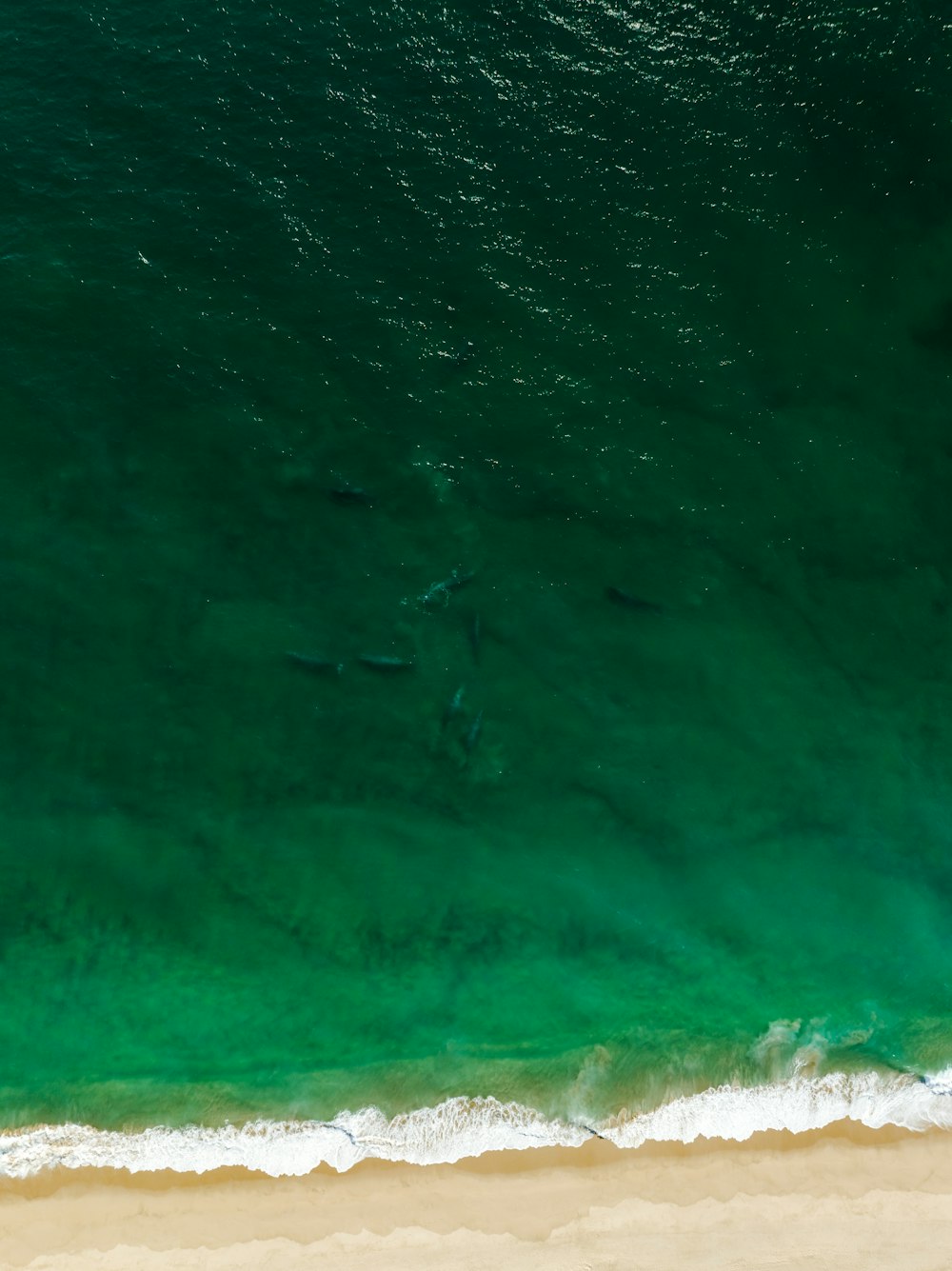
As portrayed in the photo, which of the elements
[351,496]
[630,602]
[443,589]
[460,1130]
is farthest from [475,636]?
[460,1130]

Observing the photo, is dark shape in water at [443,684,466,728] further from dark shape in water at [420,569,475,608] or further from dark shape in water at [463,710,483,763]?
dark shape in water at [420,569,475,608]

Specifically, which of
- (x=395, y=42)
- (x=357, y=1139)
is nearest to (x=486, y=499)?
(x=395, y=42)

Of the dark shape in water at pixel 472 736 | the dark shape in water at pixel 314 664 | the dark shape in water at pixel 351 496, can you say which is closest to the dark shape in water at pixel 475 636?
the dark shape in water at pixel 472 736

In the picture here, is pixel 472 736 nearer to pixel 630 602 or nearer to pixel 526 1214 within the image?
pixel 630 602

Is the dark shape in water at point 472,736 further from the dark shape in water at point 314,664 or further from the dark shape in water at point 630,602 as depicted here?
the dark shape in water at point 630,602

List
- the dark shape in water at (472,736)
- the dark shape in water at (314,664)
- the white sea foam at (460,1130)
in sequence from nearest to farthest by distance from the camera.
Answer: the white sea foam at (460,1130), the dark shape in water at (472,736), the dark shape in water at (314,664)

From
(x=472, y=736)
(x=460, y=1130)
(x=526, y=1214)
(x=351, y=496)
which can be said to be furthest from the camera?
(x=351, y=496)
